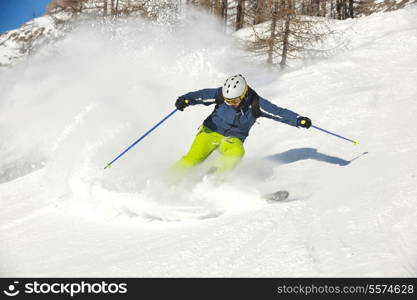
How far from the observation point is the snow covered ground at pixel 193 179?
372 centimetres

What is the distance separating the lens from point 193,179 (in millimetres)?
5465

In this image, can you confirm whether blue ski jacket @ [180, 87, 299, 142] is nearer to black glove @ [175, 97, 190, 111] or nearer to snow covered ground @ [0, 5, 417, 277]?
black glove @ [175, 97, 190, 111]

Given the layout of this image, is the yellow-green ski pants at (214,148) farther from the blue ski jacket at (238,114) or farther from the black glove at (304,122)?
the black glove at (304,122)

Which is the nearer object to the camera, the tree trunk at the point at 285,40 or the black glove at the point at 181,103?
the black glove at the point at 181,103

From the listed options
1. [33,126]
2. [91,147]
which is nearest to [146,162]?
[91,147]

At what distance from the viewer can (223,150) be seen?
5730 millimetres

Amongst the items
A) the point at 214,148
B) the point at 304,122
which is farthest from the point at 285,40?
the point at 304,122

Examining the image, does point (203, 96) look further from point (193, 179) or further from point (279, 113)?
point (193, 179)

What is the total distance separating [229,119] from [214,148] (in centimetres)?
49

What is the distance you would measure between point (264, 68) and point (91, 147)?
8350 millimetres

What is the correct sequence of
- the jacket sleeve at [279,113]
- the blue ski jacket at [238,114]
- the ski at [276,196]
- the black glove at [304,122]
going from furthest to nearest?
the blue ski jacket at [238,114], the jacket sleeve at [279,113], the black glove at [304,122], the ski at [276,196]

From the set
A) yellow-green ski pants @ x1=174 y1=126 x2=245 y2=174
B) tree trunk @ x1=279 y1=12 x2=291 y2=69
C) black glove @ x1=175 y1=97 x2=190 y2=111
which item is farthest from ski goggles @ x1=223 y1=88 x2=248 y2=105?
tree trunk @ x1=279 y1=12 x2=291 y2=69

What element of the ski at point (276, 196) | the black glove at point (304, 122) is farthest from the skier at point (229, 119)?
the ski at point (276, 196)

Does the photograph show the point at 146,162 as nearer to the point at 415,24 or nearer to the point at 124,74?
the point at 124,74
